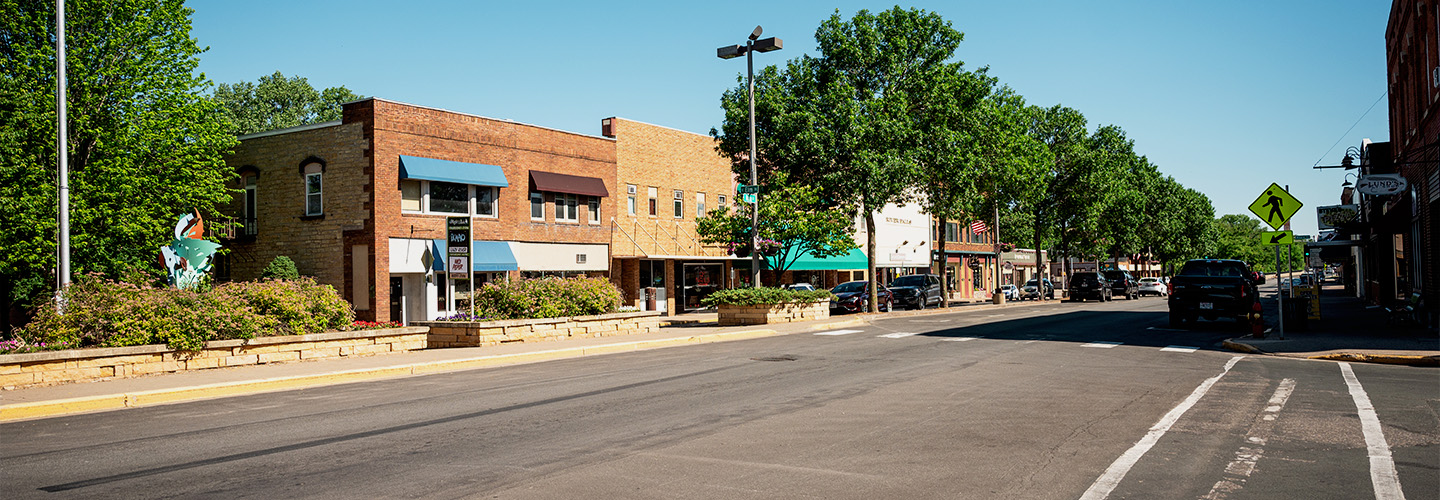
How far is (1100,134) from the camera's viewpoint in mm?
66000

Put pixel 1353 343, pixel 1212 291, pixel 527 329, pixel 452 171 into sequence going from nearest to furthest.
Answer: pixel 1353 343 < pixel 527 329 < pixel 1212 291 < pixel 452 171

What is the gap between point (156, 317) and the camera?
14180 millimetres

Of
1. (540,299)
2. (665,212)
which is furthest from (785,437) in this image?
(665,212)

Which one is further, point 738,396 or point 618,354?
point 618,354

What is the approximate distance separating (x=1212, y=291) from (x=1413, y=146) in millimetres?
8209

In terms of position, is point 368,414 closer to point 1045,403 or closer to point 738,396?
point 738,396

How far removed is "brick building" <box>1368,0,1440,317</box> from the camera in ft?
71.4

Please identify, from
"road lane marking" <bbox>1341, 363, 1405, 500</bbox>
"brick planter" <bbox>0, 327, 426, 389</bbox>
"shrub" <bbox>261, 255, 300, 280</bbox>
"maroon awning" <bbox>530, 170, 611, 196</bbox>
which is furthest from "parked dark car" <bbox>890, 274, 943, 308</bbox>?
"road lane marking" <bbox>1341, 363, 1405, 500</bbox>

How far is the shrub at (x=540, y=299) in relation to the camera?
21578 millimetres

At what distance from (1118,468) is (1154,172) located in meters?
85.3

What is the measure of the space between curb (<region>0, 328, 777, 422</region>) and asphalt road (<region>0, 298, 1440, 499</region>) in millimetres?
643

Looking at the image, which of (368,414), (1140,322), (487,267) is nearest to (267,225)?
(487,267)

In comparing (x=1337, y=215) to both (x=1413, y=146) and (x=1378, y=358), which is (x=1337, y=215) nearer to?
(x=1413, y=146)

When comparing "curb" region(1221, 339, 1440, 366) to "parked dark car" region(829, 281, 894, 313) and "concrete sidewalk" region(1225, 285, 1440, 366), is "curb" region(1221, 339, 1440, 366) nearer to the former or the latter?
"concrete sidewalk" region(1225, 285, 1440, 366)
